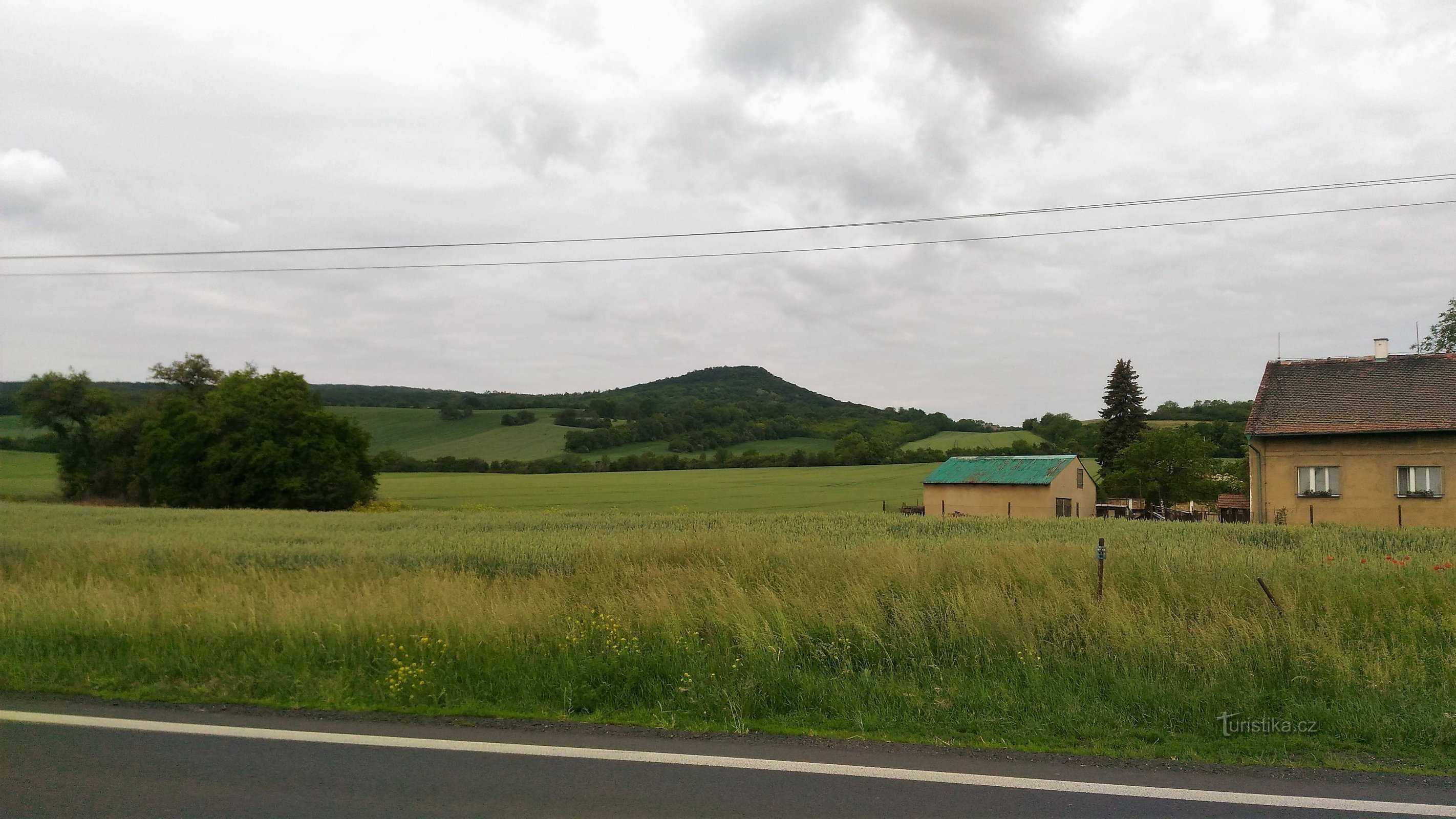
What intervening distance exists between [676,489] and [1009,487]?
88.1 ft

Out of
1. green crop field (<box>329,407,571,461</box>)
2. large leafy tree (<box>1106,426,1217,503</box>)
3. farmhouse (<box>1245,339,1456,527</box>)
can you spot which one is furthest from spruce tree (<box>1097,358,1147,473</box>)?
green crop field (<box>329,407,571,461</box>)

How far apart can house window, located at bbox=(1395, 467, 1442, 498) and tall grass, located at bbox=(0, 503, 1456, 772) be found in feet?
81.8

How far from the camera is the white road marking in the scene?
457cm

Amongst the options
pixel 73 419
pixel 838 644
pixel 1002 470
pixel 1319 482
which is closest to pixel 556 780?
pixel 838 644

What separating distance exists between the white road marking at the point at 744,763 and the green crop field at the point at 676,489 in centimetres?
4258

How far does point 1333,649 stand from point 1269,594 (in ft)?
4.47

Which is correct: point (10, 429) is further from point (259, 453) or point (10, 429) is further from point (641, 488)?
point (641, 488)

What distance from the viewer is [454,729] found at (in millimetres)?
5887

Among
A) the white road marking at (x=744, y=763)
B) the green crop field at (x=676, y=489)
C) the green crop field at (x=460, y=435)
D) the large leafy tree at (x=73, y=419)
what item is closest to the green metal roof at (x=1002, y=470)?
the green crop field at (x=676, y=489)

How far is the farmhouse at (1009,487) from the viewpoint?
46.4 m

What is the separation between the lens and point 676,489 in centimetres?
6519

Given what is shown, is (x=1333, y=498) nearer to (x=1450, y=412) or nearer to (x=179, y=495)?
(x=1450, y=412)

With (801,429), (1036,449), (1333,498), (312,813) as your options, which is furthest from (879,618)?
(801,429)
